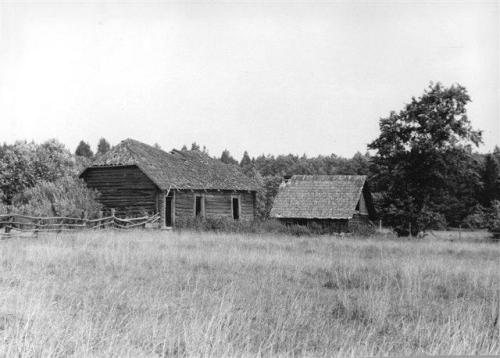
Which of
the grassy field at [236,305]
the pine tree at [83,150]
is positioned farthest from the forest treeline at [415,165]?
the pine tree at [83,150]

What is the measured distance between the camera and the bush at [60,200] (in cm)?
2725

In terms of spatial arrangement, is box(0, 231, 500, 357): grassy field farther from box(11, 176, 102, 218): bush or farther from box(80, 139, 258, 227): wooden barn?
box(80, 139, 258, 227): wooden barn

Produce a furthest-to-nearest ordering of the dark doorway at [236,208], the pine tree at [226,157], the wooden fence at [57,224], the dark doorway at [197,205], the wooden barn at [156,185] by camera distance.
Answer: the pine tree at [226,157]
the dark doorway at [236,208]
the dark doorway at [197,205]
the wooden barn at [156,185]
the wooden fence at [57,224]

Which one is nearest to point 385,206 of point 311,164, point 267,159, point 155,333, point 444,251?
point 444,251

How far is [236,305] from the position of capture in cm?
816

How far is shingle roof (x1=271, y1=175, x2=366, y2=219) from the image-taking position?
125 feet

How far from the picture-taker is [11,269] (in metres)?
Result: 11.0

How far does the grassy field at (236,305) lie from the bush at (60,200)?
→ 13.0 meters

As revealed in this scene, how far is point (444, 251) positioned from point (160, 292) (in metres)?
14.1

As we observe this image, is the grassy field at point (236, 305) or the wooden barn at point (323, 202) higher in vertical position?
the wooden barn at point (323, 202)

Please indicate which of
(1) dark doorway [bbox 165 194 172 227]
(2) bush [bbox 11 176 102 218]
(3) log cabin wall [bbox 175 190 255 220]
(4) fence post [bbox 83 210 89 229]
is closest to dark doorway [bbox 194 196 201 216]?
(3) log cabin wall [bbox 175 190 255 220]

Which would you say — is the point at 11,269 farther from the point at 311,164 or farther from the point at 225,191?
the point at 311,164

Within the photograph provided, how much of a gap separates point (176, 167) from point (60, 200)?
359 inches

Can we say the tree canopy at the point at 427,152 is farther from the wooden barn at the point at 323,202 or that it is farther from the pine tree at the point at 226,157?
the pine tree at the point at 226,157
